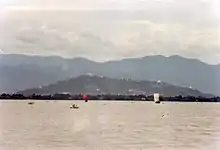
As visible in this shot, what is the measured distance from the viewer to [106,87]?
154 centimetres

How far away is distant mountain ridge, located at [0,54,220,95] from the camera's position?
1.52 metres

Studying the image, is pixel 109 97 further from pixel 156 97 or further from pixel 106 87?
pixel 156 97

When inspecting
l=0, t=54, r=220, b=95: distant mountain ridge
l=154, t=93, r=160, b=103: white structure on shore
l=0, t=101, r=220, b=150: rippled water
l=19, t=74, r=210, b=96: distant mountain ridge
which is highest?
l=0, t=54, r=220, b=95: distant mountain ridge

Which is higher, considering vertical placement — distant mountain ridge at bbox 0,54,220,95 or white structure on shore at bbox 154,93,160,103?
distant mountain ridge at bbox 0,54,220,95

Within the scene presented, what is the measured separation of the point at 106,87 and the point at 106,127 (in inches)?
6.7

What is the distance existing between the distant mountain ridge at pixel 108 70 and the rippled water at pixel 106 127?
3.5 inches

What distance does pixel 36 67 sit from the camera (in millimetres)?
1523

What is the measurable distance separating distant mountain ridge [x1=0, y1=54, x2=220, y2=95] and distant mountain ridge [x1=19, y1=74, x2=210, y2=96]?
0.7 inches

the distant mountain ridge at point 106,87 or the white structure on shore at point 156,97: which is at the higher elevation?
the distant mountain ridge at point 106,87

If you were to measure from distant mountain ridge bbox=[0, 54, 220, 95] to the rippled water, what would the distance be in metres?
0.09

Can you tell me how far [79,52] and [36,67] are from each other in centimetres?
19

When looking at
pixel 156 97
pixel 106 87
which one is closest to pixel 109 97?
pixel 106 87

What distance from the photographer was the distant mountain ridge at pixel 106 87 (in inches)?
60.2

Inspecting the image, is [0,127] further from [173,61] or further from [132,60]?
[173,61]
